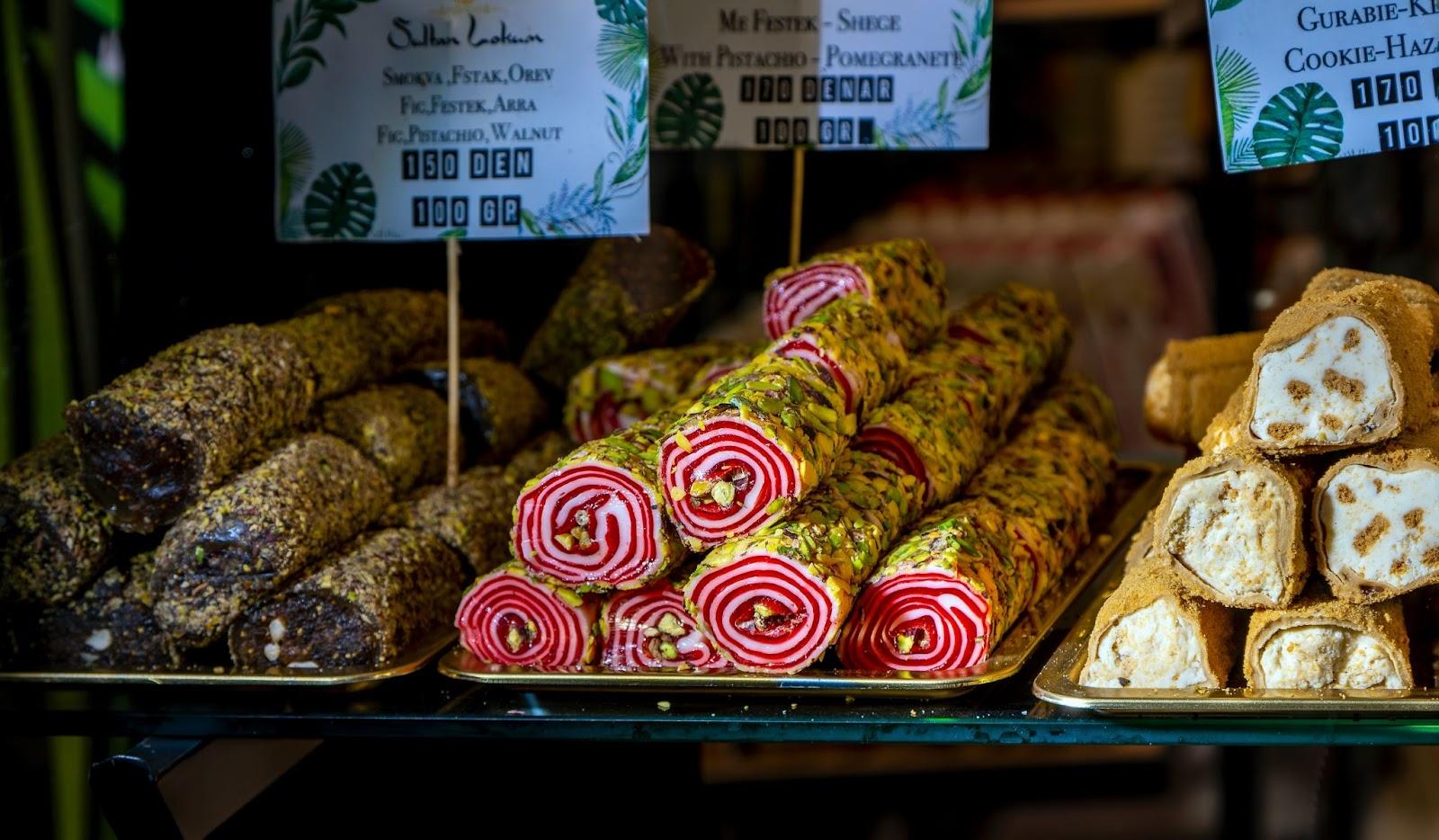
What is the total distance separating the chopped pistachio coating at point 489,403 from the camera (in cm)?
242

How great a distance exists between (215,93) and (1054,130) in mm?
3057

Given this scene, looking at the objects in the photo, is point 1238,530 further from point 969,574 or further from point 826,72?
point 826,72

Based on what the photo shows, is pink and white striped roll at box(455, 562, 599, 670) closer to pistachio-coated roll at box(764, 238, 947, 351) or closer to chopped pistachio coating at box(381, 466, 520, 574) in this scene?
chopped pistachio coating at box(381, 466, 520, 574)

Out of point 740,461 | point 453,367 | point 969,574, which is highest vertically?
point 453,367

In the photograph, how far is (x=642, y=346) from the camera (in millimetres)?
2697

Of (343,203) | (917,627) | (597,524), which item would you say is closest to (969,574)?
(917,627)

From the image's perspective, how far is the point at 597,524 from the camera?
1.82 meters

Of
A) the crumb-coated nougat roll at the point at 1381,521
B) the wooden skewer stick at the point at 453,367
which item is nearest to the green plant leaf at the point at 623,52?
the wooden skewer stick at the point at 453,367

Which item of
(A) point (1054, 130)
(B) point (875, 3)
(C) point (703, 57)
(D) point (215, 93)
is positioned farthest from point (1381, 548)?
(A) point (1054, 130)

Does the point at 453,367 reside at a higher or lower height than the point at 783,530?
higher

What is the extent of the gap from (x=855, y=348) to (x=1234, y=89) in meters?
0.60

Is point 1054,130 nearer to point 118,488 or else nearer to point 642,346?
point 642,346

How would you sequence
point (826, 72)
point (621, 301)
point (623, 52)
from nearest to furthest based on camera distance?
point (623, 52), point (826, 72), point (621, 301)

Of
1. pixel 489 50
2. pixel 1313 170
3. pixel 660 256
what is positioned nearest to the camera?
pixel 489 50
